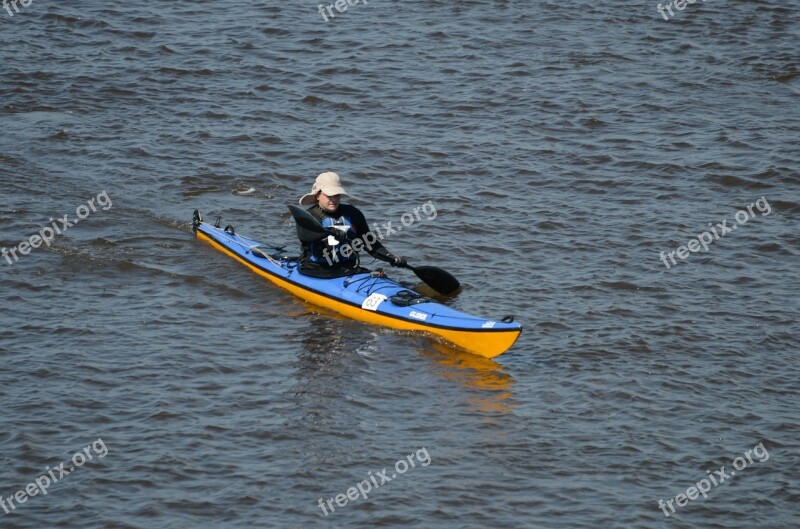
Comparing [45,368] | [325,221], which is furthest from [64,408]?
[325,221]

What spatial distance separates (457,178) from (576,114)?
10.0ft

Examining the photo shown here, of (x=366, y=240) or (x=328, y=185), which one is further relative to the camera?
(x=366, y=240)

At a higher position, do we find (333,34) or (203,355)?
(333,34)

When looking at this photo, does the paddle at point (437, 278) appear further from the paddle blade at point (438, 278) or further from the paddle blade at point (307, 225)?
the paddle blade at point (307, 225)

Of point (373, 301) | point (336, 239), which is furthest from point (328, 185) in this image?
point (373, 301)

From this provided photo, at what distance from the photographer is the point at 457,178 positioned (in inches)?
594

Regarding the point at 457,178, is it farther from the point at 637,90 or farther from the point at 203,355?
the point at 203,355
